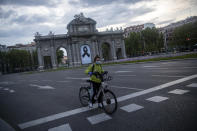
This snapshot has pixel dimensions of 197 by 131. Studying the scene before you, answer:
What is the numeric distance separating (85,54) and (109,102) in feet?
155

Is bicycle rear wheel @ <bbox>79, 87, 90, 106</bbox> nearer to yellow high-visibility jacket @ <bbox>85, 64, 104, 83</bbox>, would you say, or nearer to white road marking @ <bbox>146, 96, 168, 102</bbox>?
yellow high-visibility jacket @ <bbox>85, 64, 104, 83</bbox>

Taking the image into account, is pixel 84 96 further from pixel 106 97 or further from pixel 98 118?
pixel 98 118

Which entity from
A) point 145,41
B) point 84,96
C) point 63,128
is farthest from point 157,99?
point 145,41

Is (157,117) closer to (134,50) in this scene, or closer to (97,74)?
(97,74)

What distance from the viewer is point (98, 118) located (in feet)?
15.5

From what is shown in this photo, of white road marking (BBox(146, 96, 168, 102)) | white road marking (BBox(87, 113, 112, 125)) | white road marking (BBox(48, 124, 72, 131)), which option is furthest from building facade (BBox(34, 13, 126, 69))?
white road marking (BBox(48, 124, 72, 131))

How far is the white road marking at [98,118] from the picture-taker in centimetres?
453

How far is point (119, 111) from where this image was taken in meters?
5.09

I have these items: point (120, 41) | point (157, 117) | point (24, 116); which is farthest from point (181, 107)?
point (120, 41)

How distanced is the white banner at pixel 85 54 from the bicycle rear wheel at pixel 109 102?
1812 inches

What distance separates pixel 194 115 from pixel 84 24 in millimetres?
50379

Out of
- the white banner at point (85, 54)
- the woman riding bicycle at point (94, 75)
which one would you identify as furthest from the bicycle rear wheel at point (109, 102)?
the white banner at point (85, 54)

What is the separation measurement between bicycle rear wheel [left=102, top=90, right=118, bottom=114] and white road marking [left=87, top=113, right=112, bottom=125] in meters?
0.22

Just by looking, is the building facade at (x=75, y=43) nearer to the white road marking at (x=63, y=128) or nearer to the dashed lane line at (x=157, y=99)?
the dashed lane line at (x=157, y=99)
